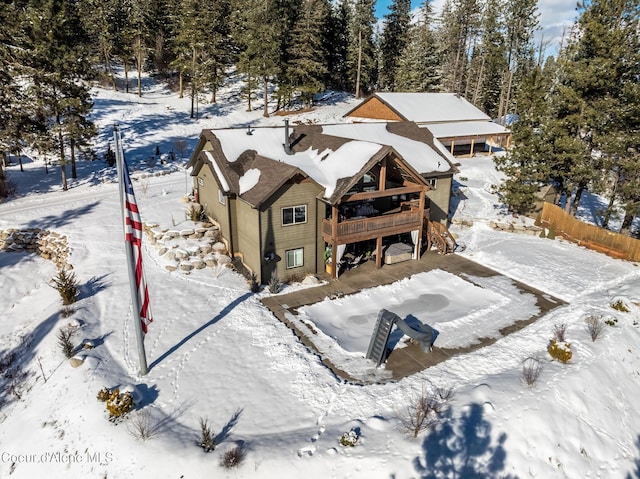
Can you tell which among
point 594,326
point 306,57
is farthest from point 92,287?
point 306,57

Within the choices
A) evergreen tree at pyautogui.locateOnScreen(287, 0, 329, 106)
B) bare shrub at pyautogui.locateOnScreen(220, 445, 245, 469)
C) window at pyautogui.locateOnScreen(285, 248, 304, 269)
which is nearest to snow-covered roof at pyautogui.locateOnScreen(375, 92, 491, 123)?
evergreen tree at pyautogui.locateOnScreen(287, 0, 329, 106)

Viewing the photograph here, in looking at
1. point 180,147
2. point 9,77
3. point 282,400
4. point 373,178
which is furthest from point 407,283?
point 9,77

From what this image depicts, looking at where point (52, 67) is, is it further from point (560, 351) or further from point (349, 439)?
point (560, 351)

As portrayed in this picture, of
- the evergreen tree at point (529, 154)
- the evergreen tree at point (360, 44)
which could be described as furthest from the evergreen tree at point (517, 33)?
the evergreen tree at point (529, 154)

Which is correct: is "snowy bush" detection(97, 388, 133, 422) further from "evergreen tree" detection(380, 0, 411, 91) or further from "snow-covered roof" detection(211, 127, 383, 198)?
"evergreen tree" detection(380, 0, 411, 91)

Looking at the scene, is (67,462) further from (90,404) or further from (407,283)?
(407,283)

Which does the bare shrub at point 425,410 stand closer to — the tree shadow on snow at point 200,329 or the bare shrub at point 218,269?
the tree shadow on snow at point 200,329
